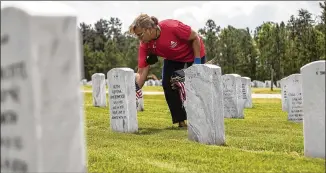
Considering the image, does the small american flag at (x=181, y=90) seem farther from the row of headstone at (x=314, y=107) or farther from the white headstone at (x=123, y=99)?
the row of headstone at (x=314, y=107)

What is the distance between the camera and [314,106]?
5820 mm

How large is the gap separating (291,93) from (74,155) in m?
9.78

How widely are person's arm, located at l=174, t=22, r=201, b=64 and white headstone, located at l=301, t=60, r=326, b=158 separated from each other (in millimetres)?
3401

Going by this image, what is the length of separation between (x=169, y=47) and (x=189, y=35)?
422mm

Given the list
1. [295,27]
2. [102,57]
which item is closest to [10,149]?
[295,27]

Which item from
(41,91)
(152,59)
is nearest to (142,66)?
(152,59)

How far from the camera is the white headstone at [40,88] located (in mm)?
3246

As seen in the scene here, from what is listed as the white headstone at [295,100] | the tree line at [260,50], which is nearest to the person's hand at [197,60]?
the white headstone at [295,100]

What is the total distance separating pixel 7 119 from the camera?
3473 mm

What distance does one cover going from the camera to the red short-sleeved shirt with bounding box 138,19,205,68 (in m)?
9.20

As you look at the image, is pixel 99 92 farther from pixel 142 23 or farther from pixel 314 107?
pixel 314 107

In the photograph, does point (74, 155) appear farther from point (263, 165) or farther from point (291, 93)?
point (291, 93)

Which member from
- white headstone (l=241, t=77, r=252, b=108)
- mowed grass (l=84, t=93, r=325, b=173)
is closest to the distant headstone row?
mowed grass (l=84, t=93, r=325, b=173)

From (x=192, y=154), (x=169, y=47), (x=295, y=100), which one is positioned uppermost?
(x=169, y=47)
